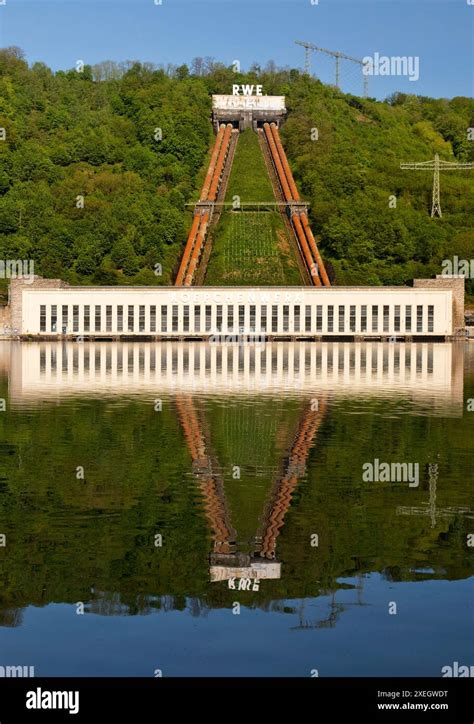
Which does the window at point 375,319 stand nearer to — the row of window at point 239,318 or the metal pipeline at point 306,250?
the row of window at point 239,318

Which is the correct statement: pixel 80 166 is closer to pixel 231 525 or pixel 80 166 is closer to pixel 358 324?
pixel 358 324

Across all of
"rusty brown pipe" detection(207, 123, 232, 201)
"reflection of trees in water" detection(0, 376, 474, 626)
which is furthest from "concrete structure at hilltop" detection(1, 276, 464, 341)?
"reflection of trees in water" detection(0, 376, 474, 626)

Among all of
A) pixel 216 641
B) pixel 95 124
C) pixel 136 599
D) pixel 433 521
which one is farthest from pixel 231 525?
pixel 95 124

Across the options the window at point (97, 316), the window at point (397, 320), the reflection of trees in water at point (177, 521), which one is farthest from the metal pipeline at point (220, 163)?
the reflection of trees in water at point (177, 521)

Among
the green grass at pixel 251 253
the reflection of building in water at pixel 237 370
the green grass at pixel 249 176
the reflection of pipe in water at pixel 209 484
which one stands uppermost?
the green grass at pixel 249 176

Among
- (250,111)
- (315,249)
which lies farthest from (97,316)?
(250,111)

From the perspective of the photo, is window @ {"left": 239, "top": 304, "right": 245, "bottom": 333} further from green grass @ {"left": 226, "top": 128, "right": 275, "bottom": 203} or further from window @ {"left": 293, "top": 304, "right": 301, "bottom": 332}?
green grass @ {"left": 226, "top": 128, "right": 275, "bottom": 203}
